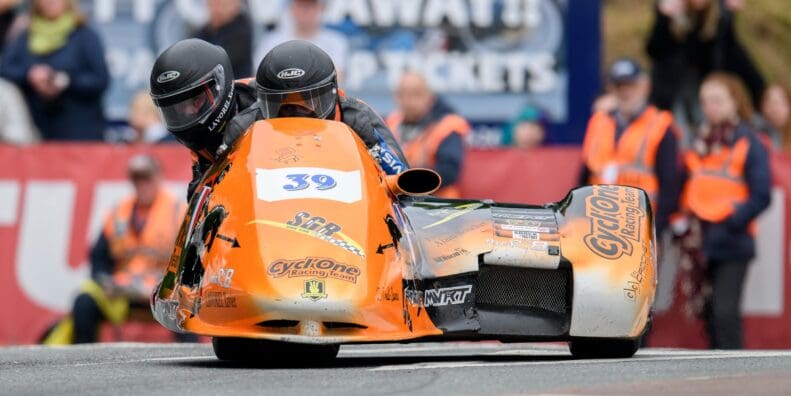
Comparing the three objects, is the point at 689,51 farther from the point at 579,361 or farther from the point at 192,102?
the point at 579,361

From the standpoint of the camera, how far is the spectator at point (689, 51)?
14977 mm

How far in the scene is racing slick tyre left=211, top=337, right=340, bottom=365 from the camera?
339 inches

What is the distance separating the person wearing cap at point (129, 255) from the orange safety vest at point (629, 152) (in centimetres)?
290

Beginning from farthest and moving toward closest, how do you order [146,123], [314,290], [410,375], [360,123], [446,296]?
[146,123] < [360,123] < [446,296] < [314,290] < [410,375]

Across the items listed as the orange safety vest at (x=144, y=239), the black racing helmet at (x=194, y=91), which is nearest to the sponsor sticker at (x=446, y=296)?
the black racing helmet at (x=194, y=91)

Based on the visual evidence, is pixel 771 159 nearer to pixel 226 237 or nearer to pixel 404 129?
pixel 404 129

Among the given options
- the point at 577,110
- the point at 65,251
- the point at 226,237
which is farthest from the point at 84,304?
the point at 226,237

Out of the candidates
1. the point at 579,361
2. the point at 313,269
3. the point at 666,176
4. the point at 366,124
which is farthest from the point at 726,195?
the point at 313,269

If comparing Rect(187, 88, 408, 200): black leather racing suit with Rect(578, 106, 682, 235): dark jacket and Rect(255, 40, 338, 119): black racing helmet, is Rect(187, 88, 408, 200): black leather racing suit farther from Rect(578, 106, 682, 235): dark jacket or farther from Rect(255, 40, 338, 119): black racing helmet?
Rect(578, 106, 682, 235): dark jacket

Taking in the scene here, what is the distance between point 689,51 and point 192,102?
6738 mm

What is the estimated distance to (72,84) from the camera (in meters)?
A: 14.5

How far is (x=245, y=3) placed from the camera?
14594 mm

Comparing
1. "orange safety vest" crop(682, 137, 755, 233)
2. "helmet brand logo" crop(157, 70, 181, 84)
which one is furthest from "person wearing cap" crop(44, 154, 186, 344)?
"helmet brand logo" crop(157, 70, 181, 84)

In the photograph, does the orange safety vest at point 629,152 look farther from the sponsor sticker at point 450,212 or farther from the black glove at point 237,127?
the black glove at point 237,127
